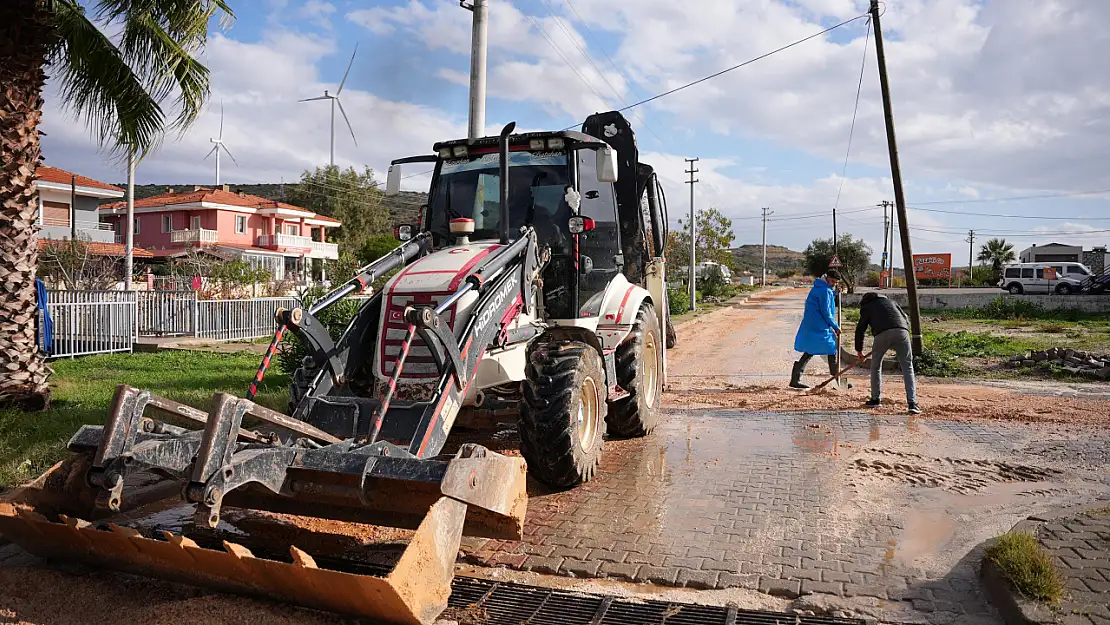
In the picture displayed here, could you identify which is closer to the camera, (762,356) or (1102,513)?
(1102,513)

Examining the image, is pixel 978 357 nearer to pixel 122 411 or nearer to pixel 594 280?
pixel 594 280

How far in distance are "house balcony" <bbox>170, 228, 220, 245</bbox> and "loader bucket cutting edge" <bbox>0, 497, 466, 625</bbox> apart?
47558 mm

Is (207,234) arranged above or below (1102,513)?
above

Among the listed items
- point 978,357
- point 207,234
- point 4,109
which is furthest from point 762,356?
point 207,234

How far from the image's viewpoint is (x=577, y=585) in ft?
14.9

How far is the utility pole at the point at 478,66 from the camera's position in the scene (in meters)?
12.1

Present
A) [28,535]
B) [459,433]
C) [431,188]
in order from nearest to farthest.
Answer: [28,535], [431,188], [459,433]

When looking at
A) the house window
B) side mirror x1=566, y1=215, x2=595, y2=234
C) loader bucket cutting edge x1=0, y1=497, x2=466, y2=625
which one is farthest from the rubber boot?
the house window

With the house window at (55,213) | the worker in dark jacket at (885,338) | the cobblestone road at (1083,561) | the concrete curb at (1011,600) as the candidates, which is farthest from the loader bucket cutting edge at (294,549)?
the house window at (55,213)

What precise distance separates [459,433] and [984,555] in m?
5.30

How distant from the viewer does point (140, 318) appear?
64.9 feet

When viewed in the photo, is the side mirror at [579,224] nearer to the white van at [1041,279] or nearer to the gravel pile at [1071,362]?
the gravel pile at [1071,362]

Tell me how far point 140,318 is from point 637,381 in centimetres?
1653

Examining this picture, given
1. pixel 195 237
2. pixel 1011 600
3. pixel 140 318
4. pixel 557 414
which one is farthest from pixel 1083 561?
pixel 195 237
